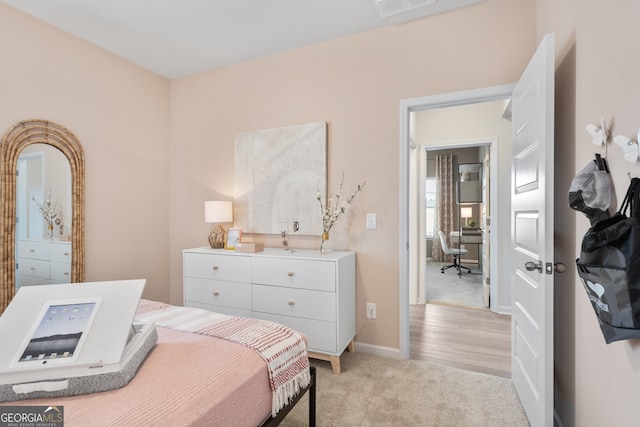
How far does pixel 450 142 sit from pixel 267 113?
98.6 inches

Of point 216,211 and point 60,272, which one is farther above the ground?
point 216,211

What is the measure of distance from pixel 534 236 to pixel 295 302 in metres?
1.66

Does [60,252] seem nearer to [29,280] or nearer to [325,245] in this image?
[29,280]

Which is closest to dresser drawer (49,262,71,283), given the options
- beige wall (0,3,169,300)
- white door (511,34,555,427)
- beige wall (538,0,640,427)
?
beige wall (0,3,169,300)

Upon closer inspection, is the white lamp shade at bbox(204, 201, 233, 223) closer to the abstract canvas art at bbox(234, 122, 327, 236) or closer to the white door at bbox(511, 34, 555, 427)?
the abstract canvas art at bbox(234, 122, 327, 236)

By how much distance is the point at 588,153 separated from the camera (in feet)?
4.61

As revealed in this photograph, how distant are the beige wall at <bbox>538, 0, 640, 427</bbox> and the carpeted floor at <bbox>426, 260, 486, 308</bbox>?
258 cm

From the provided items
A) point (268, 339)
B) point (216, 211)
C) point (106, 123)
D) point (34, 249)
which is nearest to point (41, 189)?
point (34, 249)

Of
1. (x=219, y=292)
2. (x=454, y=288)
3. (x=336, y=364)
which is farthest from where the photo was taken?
(x=454, y=288)

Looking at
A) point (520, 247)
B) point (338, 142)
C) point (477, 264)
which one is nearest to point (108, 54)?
point (338, 142)

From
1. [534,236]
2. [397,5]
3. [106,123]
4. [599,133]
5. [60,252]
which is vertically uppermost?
[397,5]

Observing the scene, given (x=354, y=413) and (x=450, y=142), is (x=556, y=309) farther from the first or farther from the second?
(x=450, y=142)

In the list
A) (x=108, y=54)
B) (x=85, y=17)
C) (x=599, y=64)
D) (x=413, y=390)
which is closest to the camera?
(x=599, y=64)

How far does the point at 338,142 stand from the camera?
2822mm
